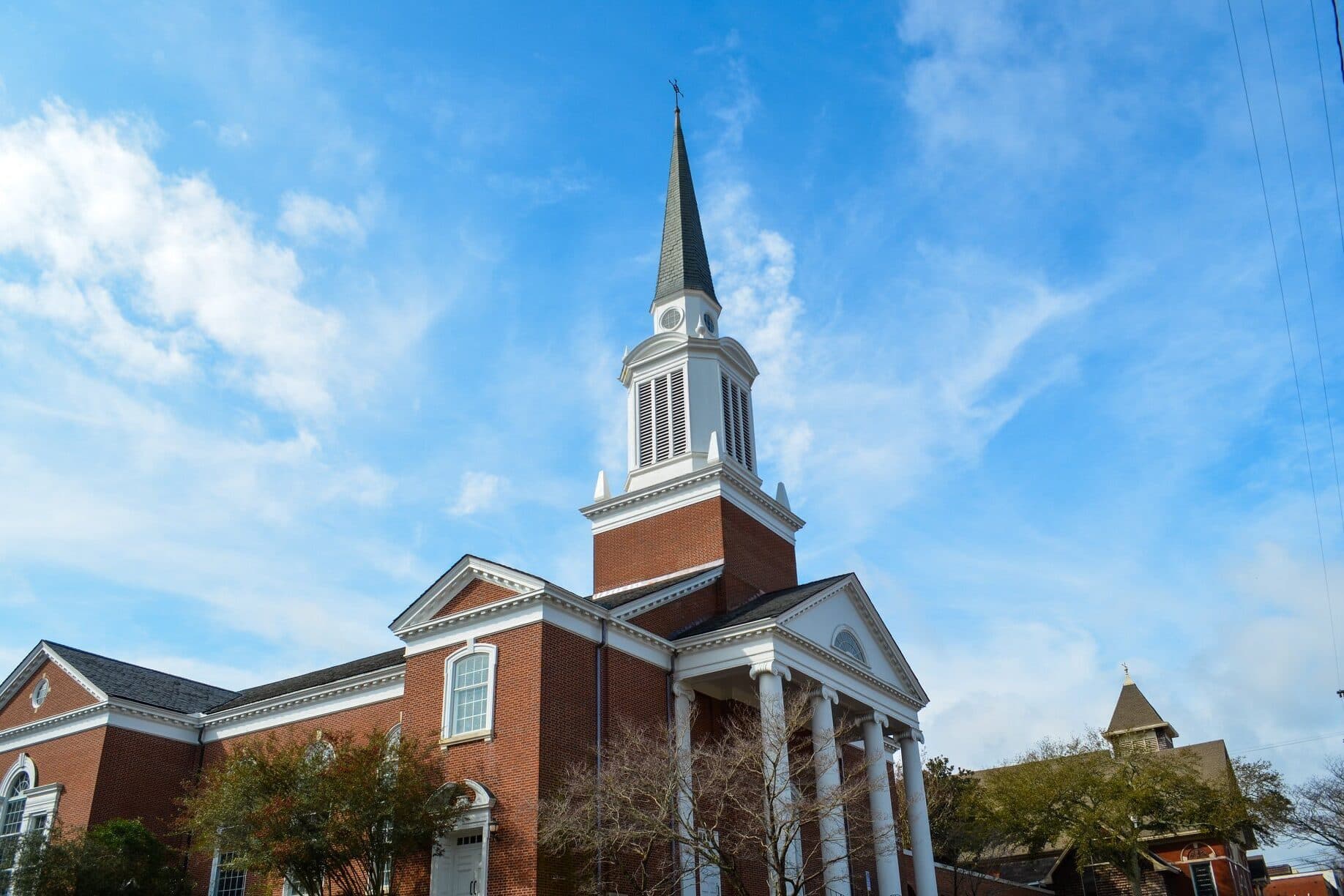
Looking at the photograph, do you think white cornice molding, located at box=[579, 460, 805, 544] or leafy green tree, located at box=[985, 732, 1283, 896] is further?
leafy green tree, located at box=[985, 732, 1283, 896]

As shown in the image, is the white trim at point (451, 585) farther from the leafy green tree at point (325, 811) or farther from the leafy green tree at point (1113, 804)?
the leafy green tree at point (1113, 804)

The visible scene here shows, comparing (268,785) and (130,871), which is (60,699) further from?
(268,785)

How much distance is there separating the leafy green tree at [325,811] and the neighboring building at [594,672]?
1.51 metres

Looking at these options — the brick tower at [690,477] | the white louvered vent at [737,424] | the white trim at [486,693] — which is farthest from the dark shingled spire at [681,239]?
the white trim at [486,693]

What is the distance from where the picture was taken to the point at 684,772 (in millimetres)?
24203

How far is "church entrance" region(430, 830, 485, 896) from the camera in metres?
24.2

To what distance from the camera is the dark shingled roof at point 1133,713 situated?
7006cm

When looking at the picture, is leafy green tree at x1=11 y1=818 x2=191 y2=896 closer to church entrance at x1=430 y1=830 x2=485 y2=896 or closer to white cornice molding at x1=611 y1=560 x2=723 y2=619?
church entrance at x1=430 y1=830 x2=485 y2=896

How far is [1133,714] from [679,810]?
191 ft

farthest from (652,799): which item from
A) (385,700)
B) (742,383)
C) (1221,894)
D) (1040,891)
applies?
(1221,894)

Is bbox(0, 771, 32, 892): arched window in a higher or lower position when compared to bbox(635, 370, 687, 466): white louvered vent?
lower

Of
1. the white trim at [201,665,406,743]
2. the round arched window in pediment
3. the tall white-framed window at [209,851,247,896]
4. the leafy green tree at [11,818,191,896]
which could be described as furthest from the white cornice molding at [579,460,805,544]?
the round arched window in pediment

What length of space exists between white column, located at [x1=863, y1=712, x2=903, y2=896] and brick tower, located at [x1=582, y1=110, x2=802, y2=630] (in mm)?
6105

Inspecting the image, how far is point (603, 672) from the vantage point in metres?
26.4
